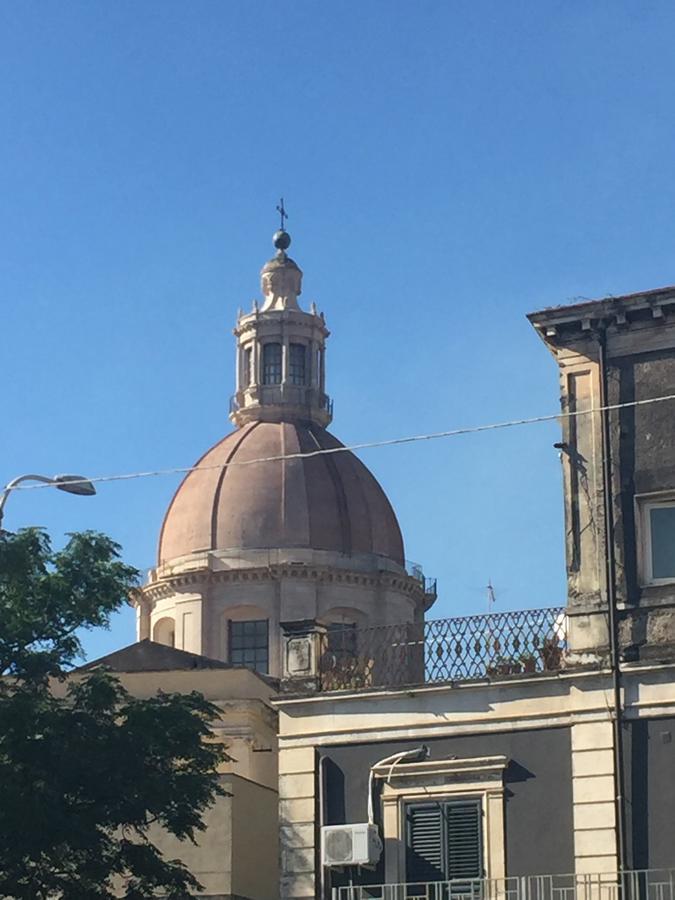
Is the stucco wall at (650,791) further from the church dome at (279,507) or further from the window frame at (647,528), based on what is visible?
the church dome at (279,507)

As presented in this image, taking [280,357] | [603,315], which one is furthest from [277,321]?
[603,315]

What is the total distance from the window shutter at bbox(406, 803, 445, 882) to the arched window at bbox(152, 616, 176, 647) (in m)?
32.1

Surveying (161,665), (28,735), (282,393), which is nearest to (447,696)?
(28,735)

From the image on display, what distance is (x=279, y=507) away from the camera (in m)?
59.0

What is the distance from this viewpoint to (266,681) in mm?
42844

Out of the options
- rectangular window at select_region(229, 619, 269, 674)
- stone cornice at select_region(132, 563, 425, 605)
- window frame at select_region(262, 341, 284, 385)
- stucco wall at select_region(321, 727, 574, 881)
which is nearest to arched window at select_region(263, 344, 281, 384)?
window frame at select_region(262, 341, 284, 385)

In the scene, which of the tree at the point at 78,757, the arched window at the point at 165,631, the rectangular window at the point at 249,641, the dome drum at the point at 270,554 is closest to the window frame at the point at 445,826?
the tree at the point at 78,757

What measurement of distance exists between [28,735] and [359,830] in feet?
16.2

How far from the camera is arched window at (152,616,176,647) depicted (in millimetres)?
59656

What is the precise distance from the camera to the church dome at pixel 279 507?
58.9 metres

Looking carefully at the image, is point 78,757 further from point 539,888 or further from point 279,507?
point 279,507

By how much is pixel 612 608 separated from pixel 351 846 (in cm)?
495

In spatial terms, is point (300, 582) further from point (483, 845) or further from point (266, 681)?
point (483, 845)

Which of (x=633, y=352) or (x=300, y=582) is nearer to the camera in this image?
(x=633, y=352)
